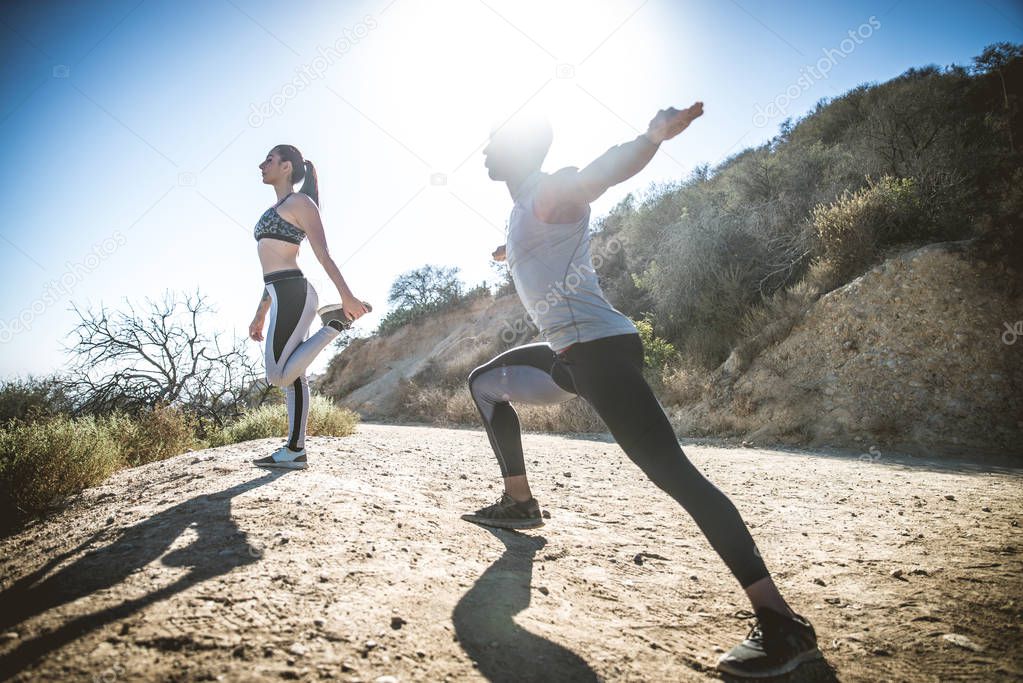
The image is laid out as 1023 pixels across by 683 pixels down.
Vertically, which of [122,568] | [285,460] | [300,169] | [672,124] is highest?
[300,169]

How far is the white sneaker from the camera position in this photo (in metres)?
3.58

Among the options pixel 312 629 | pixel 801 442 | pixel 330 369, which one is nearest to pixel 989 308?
pixel 801 442

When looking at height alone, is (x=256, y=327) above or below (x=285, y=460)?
above

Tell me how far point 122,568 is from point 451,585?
1.28 metres

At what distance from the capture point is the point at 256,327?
457 centimetres

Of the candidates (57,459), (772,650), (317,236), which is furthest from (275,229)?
(772,650)

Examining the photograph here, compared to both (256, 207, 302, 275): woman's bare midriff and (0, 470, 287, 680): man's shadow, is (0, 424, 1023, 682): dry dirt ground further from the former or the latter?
(256, 207, 302, 275): woman's bare midriff

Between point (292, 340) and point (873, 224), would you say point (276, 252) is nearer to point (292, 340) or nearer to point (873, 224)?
point (292, 340)

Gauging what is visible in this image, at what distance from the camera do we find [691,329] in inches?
446

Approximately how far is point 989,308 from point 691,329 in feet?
16.8

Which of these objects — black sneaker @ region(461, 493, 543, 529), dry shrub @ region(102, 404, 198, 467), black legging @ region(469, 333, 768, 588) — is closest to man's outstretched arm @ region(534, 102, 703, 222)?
black legging @ region(469, 333, 768, 588)

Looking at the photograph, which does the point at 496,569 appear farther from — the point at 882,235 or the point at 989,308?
the point at 882,235

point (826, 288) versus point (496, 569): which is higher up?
point (826, 288)

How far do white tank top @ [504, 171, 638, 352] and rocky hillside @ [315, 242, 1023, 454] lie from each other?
6.68m
